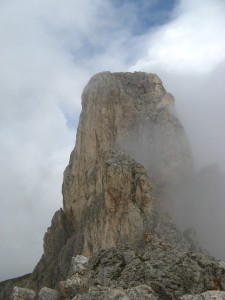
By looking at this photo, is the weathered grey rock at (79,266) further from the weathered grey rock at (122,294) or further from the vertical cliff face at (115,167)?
the vertical cliff face at (115,167)

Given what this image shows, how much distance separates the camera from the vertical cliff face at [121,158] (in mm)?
94500

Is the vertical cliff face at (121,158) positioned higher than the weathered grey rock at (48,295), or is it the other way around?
the vertical cliff face at (121,158)

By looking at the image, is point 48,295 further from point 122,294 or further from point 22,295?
point 122,294

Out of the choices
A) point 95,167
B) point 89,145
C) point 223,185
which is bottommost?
point 223,185

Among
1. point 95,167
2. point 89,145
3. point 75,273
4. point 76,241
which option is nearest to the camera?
point 75,273

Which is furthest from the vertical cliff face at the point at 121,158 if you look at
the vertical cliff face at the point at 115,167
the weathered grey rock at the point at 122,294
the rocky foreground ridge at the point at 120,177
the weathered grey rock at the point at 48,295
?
the weathered grey rock at the point at 122,294

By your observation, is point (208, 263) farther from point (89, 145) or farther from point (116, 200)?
point (89, 145)

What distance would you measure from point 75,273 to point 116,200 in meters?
58.9

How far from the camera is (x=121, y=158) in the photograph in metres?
101

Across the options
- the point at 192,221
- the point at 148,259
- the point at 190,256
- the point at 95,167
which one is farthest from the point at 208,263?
the point at 95,167

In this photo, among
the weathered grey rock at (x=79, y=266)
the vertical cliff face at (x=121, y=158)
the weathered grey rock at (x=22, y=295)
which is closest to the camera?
the weathered grey rock at (x=22, y=295)

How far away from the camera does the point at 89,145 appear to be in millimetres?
125188

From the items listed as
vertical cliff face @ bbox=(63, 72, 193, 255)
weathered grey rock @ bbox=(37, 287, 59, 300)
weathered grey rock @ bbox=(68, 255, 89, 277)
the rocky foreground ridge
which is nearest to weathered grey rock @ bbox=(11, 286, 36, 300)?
weathered grey rock @ bbox=(37, 287, 59, 300)

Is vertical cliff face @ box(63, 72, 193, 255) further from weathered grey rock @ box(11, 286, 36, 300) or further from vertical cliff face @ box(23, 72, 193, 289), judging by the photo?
weathered grey rock @ box(11, 286, 36, 300)
